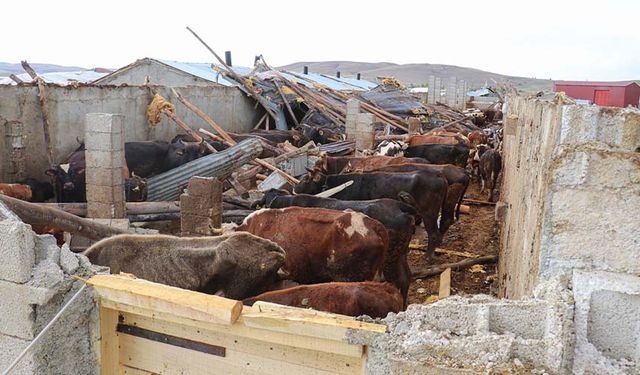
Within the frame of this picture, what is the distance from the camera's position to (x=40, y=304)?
12.4ft

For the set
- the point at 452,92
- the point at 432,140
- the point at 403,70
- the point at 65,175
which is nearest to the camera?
the point at 65,175

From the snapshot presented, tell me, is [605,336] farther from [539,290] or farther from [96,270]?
[96,270]

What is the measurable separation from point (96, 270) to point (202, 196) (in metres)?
5.03

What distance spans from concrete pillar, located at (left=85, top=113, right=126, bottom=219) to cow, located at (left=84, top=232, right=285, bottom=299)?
407 centimetres

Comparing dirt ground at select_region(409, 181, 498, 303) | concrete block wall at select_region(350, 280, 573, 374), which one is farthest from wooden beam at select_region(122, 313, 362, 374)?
dirt ground at select_region(409, 181, 498, 303)

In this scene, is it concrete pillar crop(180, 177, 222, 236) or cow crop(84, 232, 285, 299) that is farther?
concrete pillar crop(180, 177, 222, 236)

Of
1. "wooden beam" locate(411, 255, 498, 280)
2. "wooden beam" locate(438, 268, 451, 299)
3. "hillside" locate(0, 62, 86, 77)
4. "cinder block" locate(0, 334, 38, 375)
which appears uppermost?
"hillside" locate(0, 62, 86, 77)

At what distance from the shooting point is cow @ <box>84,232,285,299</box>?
6695 mm

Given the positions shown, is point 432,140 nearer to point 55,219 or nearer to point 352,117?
point 352,117

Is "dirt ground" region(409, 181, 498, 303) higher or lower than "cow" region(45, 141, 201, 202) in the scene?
lower

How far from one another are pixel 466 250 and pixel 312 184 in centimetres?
337

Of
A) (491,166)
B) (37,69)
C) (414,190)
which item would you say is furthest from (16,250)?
(37,69)

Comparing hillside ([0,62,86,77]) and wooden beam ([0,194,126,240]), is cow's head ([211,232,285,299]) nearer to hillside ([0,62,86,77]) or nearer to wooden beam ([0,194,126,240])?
wooden beam ([0,194,126,240])

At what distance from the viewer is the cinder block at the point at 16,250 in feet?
12.2
